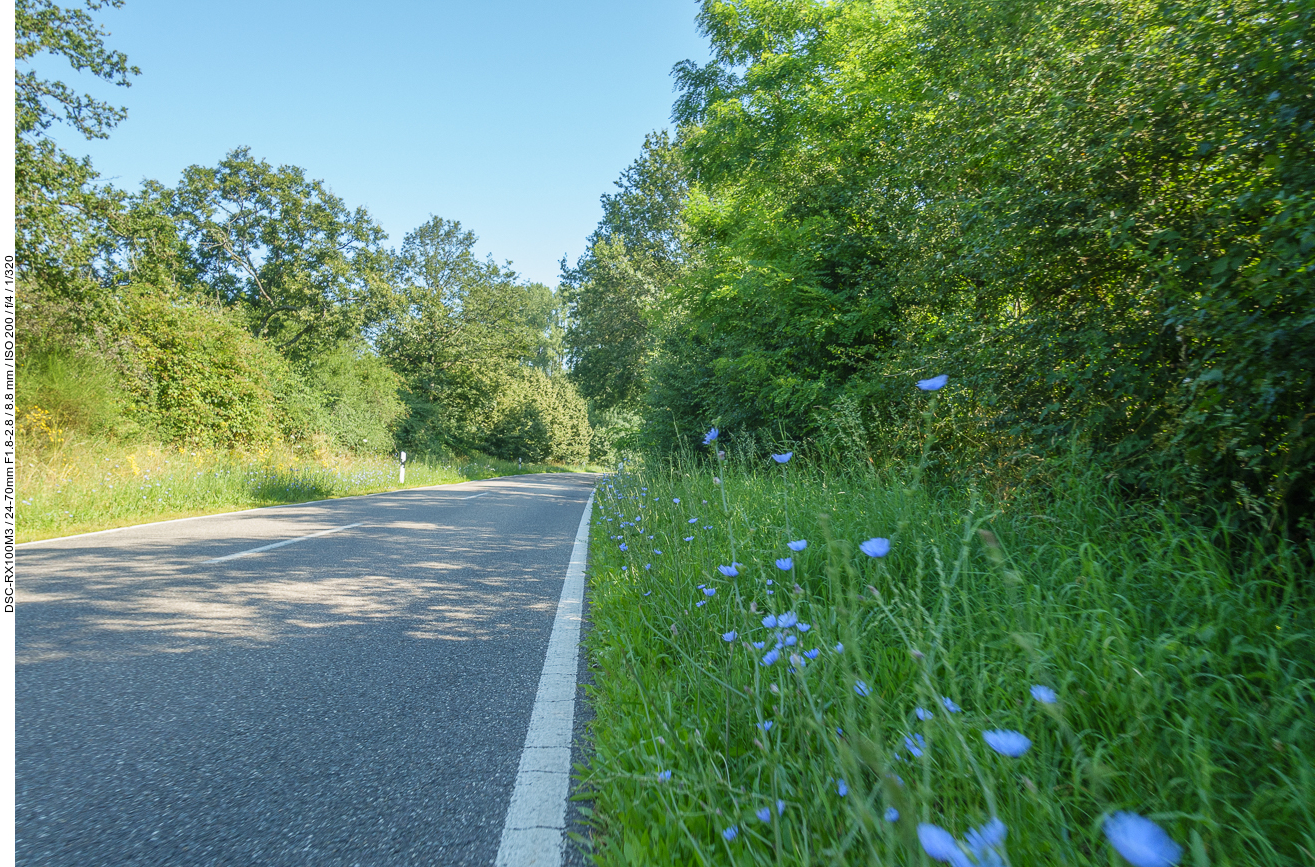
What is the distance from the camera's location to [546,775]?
214 cm

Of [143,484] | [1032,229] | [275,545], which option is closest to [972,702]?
[1032,229]

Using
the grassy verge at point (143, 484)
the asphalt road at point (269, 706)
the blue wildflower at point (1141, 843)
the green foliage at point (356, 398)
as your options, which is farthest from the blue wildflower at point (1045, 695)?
the green foliage at point (356, 398)

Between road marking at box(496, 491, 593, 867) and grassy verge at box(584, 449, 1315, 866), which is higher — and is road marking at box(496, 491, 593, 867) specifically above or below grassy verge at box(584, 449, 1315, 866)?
below

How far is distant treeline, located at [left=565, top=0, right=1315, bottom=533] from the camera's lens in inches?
120

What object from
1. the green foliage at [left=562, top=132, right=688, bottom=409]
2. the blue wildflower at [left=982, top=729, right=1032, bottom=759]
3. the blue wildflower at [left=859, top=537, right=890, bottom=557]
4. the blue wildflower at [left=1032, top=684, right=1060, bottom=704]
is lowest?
the blue wildflower at [left=982, top=729, right=1032, bottom=759]

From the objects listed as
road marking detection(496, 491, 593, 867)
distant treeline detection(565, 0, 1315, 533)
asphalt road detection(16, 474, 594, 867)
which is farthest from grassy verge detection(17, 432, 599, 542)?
distant treeline detection(565, 0, 1315, 533)

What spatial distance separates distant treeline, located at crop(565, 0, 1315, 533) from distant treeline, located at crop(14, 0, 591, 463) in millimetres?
11812

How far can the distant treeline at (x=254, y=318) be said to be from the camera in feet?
40.9

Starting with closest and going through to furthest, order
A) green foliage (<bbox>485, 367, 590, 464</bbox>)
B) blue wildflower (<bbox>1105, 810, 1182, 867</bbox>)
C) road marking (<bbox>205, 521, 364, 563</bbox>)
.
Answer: blue wildflower (<bbox>1105, 810, 1182, 867</bbox>)
road marking (<bbox>205, 521, 364, 563</bbox>)
green foliage (<bbox>485, 367, 590, 464</bbox>)

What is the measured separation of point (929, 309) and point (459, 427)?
108ft

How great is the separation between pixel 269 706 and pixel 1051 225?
5.78 m

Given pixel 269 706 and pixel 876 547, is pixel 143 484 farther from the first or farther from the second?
pixel 876 547

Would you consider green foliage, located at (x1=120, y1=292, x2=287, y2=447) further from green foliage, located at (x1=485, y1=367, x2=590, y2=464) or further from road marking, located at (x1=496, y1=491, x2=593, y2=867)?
green foliage, located at (x1=485, y1=367, x2=590, y2=464)

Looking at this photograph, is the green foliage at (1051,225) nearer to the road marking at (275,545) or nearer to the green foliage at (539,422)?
the road marking at (275,545)
